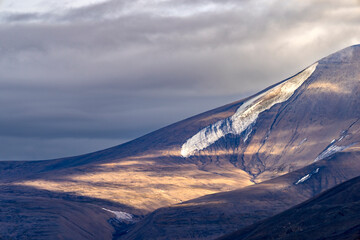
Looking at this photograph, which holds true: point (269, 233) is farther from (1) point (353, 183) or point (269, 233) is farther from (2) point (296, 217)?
(1) point (353, 183)

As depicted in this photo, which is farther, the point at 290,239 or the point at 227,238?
the point at 227,238

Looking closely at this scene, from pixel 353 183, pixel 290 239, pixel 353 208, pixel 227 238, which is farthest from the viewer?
pixel 353 183

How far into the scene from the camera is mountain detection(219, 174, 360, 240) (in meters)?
108

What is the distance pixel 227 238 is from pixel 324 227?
4939cm

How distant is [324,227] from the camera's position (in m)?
113

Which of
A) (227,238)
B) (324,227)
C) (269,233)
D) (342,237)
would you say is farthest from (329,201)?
(342,237)

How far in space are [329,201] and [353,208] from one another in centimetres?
4068

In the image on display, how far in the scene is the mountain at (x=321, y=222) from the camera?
10796cm

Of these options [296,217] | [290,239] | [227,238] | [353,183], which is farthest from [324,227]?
[353,183]

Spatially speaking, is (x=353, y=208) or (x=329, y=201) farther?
(x=329, y=201)

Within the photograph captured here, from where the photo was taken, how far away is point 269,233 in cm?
13125

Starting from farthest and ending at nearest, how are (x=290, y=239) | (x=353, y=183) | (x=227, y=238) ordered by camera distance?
(x=353, y=183) → (x=227, y=238) → (x=290, y=239)

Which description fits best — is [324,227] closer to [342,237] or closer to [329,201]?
[342,237]

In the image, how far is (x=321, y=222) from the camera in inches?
4852
